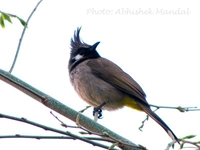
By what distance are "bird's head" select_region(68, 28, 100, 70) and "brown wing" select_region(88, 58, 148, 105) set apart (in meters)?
0.19

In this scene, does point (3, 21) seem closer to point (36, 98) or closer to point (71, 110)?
point (36, 98)

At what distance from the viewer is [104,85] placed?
16.8 feet

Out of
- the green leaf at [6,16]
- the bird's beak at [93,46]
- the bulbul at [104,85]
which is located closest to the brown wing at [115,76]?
the bulbul at [104,85]

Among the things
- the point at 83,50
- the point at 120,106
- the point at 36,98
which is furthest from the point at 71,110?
the point at 83,50

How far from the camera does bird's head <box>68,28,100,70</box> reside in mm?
5775

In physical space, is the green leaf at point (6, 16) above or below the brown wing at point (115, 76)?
below

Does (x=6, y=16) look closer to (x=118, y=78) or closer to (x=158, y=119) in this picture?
(x=158, y=119)

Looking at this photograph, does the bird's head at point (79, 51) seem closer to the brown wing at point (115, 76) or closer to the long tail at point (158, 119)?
the brown wing at point (115, 76)

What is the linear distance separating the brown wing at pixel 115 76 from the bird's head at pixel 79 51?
188mm

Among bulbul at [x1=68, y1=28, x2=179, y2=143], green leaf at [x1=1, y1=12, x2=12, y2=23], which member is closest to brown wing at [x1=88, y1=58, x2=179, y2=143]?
bulbul at [x1=68, y1=28, x2=179, y2=143]

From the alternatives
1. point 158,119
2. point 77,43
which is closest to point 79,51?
point 77,43

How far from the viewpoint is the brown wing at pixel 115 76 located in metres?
4.79

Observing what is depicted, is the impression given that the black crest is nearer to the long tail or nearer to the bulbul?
the bulbul

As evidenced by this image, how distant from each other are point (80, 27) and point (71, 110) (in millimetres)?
3823
